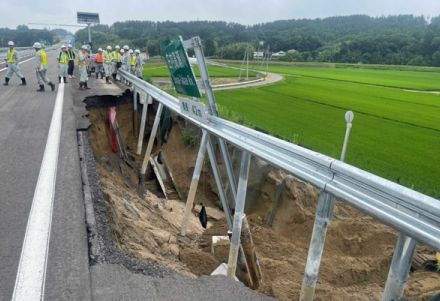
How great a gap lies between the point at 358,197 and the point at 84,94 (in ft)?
36.5

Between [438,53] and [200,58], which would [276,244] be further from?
[438,53]

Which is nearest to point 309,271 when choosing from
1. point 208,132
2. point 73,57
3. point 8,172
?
point 208,132

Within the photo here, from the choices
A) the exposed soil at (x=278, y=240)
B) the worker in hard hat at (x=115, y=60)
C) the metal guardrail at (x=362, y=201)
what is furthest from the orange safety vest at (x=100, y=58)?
the metal guardrail at (x=362, y=201)

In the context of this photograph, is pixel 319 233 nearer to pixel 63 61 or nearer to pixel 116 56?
pixel 63 61

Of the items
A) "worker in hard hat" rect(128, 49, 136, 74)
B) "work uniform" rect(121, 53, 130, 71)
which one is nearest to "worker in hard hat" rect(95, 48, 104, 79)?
"work uniform" rect(121, 53, 130, 71)

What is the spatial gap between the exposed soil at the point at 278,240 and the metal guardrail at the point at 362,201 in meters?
1.64

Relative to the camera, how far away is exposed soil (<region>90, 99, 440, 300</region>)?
4.94 metres

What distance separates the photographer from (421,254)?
6246 mm

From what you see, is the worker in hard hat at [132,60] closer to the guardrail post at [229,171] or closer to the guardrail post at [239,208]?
the guardrail post at [229,171]

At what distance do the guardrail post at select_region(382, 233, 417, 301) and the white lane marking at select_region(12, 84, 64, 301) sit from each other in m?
2.36

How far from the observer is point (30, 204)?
4375 millimetres

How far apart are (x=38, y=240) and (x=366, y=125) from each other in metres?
15.2

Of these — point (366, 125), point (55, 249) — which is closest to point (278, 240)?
point (55, 249)

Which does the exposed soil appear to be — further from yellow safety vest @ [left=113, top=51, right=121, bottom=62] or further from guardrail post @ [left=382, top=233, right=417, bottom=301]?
yellow safety vest @ [left=113, top=51, right=121, bottom=62]
